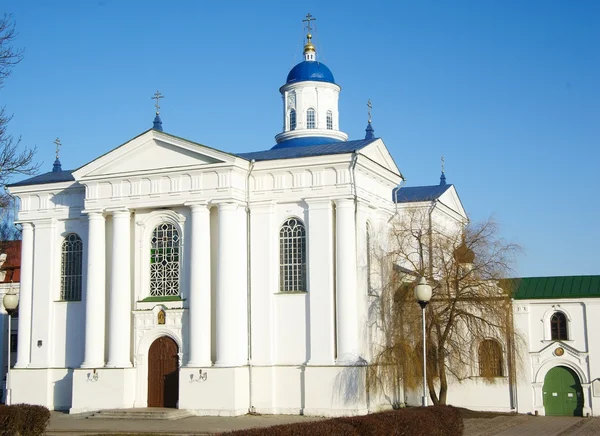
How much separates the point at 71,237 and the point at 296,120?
11.5 meters

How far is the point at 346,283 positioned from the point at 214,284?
4.65m

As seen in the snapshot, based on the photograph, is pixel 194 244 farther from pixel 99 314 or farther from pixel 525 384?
pixel 525 384

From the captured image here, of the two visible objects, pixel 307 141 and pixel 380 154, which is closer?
pixel 380 154

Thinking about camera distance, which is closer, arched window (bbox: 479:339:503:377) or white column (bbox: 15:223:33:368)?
arched window (bbox: 479:339:503:377)

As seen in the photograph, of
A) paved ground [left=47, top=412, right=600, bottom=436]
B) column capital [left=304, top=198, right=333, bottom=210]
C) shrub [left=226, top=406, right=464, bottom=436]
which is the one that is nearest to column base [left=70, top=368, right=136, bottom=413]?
paved ground [left=47, top=412, right=600, bottom=436]

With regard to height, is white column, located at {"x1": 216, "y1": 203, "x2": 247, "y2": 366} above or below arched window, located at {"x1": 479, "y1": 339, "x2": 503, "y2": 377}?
above

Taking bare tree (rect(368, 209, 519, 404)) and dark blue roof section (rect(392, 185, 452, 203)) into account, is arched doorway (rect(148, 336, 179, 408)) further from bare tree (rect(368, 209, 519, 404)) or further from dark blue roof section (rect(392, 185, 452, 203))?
dark blue roof section (rect(392, 185, 452, 203))

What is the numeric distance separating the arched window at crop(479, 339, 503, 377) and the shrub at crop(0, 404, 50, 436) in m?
16.4

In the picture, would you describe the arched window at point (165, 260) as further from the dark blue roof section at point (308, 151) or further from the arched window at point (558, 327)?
the arched window at point (558, 327)

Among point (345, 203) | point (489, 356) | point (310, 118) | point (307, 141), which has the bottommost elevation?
point (489, 356)

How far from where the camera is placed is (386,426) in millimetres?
16641

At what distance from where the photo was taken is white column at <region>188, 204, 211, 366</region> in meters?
29.2

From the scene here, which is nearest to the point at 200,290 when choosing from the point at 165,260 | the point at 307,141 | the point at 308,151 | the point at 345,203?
the point at 165,260

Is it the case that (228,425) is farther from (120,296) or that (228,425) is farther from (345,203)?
(345,203)
